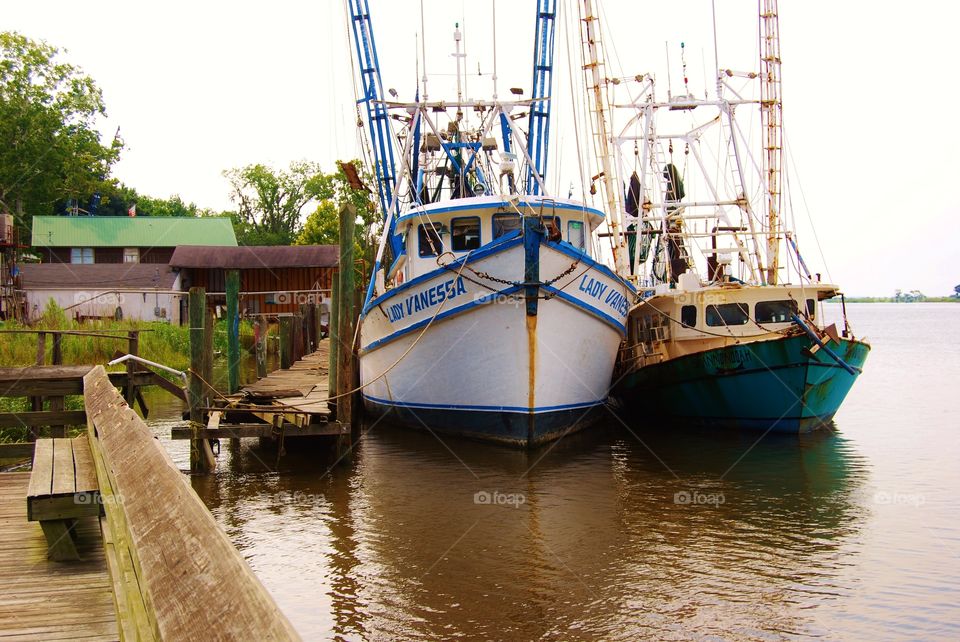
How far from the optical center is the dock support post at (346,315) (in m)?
12.5

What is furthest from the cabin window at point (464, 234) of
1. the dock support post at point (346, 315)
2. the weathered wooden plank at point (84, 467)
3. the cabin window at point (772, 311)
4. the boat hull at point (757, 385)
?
the weathered wooden plank at point (84, 467)

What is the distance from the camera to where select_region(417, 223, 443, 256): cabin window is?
15562mm

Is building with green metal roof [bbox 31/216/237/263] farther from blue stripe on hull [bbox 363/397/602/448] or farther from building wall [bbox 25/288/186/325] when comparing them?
blue stripe on hull [bbox 363/397/602/448]

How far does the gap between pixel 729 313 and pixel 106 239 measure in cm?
3780

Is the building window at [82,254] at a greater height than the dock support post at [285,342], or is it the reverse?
the building window at [82,254]

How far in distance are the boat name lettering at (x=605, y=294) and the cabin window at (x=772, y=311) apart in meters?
3.07

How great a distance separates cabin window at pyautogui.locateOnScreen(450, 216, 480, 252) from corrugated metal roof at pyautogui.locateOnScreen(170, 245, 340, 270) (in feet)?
87.5

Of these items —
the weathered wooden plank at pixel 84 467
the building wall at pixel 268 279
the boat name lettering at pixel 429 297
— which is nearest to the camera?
the weathered wooden plank at pixel 84 467

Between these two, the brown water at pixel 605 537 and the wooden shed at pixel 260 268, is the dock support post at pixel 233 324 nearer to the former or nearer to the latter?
the brown water at pixel 605 537

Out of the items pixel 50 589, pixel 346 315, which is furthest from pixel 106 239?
pixel 50 589

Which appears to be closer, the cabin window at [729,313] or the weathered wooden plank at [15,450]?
the weathered wooden plank at [15,450]

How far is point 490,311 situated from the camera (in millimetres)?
13852

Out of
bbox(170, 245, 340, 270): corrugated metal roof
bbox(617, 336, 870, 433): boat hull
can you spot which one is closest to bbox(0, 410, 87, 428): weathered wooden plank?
bbox(617, 336, 870, 433): boat hull

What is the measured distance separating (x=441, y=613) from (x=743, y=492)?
20.5 feet
